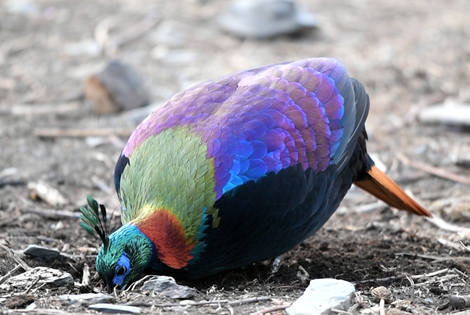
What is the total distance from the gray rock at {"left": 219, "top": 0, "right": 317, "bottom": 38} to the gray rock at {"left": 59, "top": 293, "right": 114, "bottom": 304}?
17.5 feet

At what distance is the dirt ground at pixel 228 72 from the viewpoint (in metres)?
3.69

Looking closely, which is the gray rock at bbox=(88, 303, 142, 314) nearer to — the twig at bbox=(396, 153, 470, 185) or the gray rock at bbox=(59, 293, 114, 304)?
the gray rock at bbox=(59, 293, 114, 304)

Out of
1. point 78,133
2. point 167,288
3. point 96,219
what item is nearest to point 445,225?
→ point 167,288

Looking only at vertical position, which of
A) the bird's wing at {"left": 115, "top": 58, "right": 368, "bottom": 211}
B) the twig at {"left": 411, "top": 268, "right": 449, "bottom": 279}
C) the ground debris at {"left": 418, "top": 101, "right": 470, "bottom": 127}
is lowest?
the twig at {"left": 411, "top": 268, "right": 449, "bottom": 279}

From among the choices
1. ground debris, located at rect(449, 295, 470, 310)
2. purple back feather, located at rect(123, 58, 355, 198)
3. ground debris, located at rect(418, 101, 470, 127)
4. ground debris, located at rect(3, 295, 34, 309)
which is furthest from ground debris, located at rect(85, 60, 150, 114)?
ground debris, located at rect(449, 295, 470, 310)

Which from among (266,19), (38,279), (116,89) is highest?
(266,19)

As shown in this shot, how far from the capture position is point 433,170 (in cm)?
557

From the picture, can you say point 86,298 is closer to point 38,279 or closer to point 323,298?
point 38,279

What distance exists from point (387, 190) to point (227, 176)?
1.26 metres

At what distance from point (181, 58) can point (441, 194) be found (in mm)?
3359

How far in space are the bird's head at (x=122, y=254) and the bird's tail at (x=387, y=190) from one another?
4.83 feet

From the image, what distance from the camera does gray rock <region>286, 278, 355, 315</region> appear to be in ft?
9.99

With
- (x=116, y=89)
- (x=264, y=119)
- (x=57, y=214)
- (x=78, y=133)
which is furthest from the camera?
(x=116, y=89)

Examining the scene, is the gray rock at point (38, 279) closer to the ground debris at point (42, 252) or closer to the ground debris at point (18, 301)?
the ground debris at point (18, 301)
